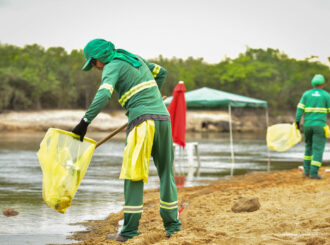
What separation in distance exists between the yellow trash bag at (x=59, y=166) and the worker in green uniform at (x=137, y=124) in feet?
0.79

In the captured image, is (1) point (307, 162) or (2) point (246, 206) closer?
(2) point (246, 206)

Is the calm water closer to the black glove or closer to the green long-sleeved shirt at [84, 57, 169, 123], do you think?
the black glove

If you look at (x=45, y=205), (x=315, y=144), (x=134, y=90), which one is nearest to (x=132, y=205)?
(x=134, y=90)

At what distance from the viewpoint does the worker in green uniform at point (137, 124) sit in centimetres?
512

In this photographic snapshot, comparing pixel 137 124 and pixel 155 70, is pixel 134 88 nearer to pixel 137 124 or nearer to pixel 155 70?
pixel 137 124

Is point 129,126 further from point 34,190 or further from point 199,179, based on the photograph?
point 199,179

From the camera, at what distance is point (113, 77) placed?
5082 mm

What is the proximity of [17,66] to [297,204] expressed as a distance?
52.5 m

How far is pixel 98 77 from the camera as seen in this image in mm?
51500

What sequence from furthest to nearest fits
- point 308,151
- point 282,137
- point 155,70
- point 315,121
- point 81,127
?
point 282,137
point 308,151
point 315,121
point 155,70
point 81,127

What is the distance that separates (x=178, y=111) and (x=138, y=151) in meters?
7.83

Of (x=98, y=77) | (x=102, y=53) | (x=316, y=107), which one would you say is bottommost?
(x=316, y=107)

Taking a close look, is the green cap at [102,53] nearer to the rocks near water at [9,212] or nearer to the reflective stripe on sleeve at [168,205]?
the reflective stripe on sleeve at [168,205]

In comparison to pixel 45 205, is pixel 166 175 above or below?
above
